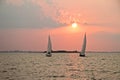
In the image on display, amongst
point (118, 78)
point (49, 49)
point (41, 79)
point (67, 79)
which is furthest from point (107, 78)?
point (49, 49)

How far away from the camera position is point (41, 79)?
4028cm

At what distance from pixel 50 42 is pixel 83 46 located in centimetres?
990

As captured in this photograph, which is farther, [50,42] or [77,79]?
[50,42]

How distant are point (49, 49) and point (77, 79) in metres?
58.1

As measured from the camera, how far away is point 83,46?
310ft

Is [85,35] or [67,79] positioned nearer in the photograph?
[67,79]

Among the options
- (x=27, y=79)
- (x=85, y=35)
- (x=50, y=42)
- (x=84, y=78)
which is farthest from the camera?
(x=50, y=42)

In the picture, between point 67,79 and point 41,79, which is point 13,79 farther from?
point 67,79

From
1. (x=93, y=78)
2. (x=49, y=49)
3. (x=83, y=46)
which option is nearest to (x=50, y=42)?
(x=49, y=49)

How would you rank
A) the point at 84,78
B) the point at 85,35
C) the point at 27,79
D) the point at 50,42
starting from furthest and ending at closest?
the point at 50,42 < the point at 85,35 < the point at 84,78 < the point at 27,79

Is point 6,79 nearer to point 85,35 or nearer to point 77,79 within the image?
point 77,79

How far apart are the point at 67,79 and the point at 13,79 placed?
19.2 feet

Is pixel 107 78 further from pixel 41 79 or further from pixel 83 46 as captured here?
pixel 83 46

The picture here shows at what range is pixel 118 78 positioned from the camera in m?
41.5
